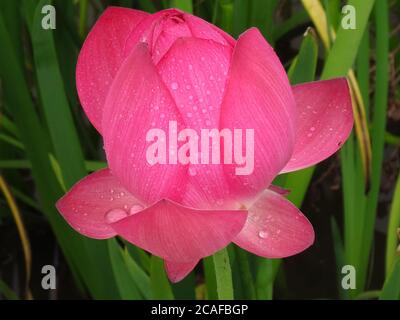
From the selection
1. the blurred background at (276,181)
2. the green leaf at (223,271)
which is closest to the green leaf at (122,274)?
the blurred background at (276,181)

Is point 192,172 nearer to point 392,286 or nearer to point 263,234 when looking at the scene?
point 263,234

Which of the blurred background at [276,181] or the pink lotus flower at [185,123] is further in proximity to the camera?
the blurred background at [276,181]

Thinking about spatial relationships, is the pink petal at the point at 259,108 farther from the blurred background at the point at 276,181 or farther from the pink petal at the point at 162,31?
the blurred background at the point at 276,181

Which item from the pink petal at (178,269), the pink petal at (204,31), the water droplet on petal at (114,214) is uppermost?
the pink petal at (204,31)

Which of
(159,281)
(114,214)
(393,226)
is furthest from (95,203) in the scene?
(393,226)

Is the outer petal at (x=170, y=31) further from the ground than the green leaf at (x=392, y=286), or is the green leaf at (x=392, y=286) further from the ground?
the outer petal at (x=170, y=31)

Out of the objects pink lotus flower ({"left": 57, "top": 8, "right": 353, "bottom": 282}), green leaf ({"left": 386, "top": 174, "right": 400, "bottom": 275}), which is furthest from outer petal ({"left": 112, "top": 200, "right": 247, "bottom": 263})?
green leaf ({"left": 386, "top": 174, "right": 400, "bottom": 275})
